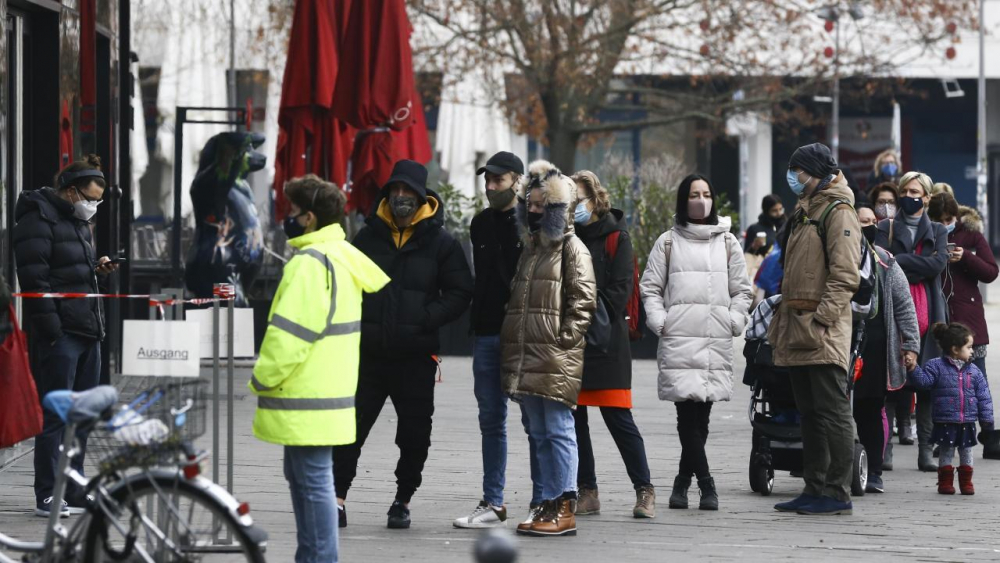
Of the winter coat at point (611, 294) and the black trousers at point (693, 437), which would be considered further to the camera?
the black trousers at point (693, 437)

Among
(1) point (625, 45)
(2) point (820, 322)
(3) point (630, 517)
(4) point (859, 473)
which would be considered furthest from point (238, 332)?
(1) point (625, 45)

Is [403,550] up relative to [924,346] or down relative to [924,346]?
down

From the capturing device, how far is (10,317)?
7.03 metres

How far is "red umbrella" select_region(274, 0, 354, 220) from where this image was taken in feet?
42.9

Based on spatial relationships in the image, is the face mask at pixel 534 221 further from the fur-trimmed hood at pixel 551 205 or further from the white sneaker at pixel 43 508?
the white sneaker at pixel 43 508

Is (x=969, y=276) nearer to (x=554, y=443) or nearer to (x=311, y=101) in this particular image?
(x=554, y=443)

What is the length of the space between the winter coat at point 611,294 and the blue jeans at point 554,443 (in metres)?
0.44

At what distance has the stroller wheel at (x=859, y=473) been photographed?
9180mm

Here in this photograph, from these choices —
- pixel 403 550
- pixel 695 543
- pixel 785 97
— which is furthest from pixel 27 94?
pixel 785 97

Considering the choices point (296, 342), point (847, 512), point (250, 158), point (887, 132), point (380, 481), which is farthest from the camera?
point (887, 132)

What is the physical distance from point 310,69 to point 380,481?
15.5 ft

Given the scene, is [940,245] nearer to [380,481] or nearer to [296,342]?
[380,481]

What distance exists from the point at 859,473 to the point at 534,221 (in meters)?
2.72

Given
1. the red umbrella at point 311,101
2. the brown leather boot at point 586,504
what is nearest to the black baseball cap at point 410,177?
the brown leather boot at point 586,504
